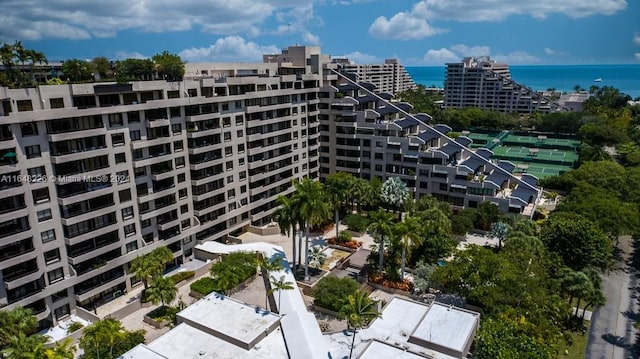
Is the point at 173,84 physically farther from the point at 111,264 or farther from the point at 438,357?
the point at 438,357

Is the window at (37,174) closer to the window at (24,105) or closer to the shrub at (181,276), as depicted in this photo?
the window at (24,105)

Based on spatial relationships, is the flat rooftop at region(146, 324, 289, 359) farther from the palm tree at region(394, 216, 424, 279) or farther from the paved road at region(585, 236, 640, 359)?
the paved road at region(585, 236, 640, 359)

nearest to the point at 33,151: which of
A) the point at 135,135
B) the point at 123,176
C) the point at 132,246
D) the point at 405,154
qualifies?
the point at 123,176

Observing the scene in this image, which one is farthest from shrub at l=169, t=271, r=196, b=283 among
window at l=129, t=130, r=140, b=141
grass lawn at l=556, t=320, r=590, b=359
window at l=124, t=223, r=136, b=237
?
grass lawn at l=556, t=320, r=590, b=359

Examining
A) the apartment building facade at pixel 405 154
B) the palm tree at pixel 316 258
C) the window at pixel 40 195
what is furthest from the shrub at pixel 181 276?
the apartment building facade at pixel 405 154

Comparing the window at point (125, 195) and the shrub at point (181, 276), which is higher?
the window at point (125, 195)
